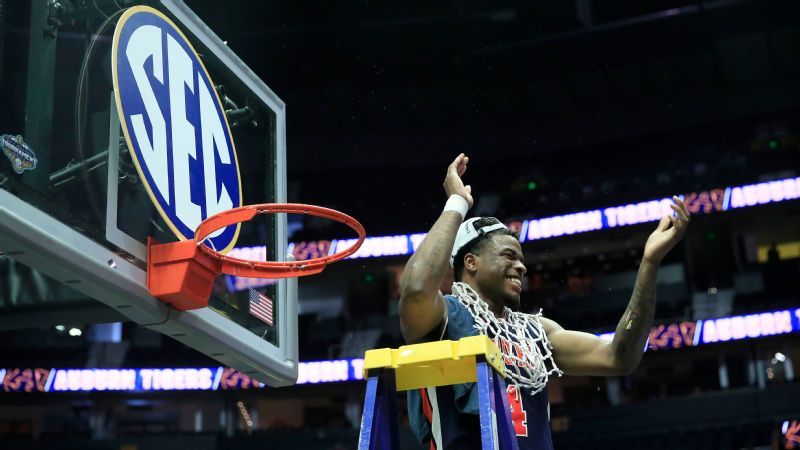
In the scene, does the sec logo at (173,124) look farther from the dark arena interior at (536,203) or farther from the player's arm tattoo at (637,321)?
the dark arena interior at (536,203)

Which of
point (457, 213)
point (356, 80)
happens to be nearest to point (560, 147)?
point (356, 80)

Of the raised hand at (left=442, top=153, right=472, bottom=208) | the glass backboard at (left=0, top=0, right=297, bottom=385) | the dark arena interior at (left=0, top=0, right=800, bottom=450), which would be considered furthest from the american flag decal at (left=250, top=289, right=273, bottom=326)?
the dark arena interior at (left=0, top=0, right=800, bottom=450)

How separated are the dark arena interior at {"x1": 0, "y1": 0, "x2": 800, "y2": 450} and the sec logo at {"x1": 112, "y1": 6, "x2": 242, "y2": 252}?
1274 cm

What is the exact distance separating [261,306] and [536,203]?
69.5 ft

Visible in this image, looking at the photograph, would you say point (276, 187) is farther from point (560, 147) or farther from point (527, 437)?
point (560, 147)

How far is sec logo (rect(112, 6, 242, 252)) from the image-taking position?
4.42 meters

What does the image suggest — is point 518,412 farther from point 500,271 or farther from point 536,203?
point 536,203

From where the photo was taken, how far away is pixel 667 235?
4082 millimetres

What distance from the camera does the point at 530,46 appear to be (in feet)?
77.4

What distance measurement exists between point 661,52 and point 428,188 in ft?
24.1

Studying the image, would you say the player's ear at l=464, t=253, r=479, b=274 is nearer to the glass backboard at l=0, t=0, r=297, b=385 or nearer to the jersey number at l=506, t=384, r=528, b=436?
the jersey number at l=506, t=384, r=528, b=436

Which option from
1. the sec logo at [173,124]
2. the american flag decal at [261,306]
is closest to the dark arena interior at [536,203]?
the american flag decal at [261,306]

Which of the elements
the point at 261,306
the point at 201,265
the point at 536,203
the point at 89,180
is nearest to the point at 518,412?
the point at 201,265

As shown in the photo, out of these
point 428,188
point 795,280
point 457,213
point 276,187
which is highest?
point 428,188
